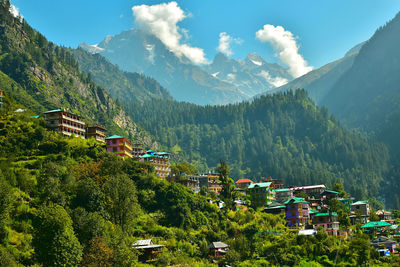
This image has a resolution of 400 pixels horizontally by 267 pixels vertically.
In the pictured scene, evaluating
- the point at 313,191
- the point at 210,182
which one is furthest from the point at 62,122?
the point at 313,191

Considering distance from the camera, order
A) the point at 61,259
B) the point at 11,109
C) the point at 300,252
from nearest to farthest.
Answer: the point at 61,259, the point at 300,252, the point at 11,109

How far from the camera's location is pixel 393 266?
9081 cm

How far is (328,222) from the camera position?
115812mm

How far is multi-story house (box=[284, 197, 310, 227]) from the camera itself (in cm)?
11866

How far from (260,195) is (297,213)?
23.0 metres

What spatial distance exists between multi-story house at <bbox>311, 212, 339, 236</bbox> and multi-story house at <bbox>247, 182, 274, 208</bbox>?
868 inches

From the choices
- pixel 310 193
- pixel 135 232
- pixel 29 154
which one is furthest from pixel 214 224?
pixel 310 193

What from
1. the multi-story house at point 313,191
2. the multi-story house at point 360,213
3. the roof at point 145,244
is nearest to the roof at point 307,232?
the multi-story house at point 360,213

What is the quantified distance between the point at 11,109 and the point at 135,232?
63358mm

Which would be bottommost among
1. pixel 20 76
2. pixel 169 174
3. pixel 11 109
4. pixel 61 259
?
pixel 61 259

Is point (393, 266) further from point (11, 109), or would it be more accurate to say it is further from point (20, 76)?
point (20, 76)

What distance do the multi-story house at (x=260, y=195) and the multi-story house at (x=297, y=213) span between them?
58.2 ft

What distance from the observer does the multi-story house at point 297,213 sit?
389 ft

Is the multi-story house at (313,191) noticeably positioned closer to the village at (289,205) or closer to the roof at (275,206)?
the village at (289,205)
